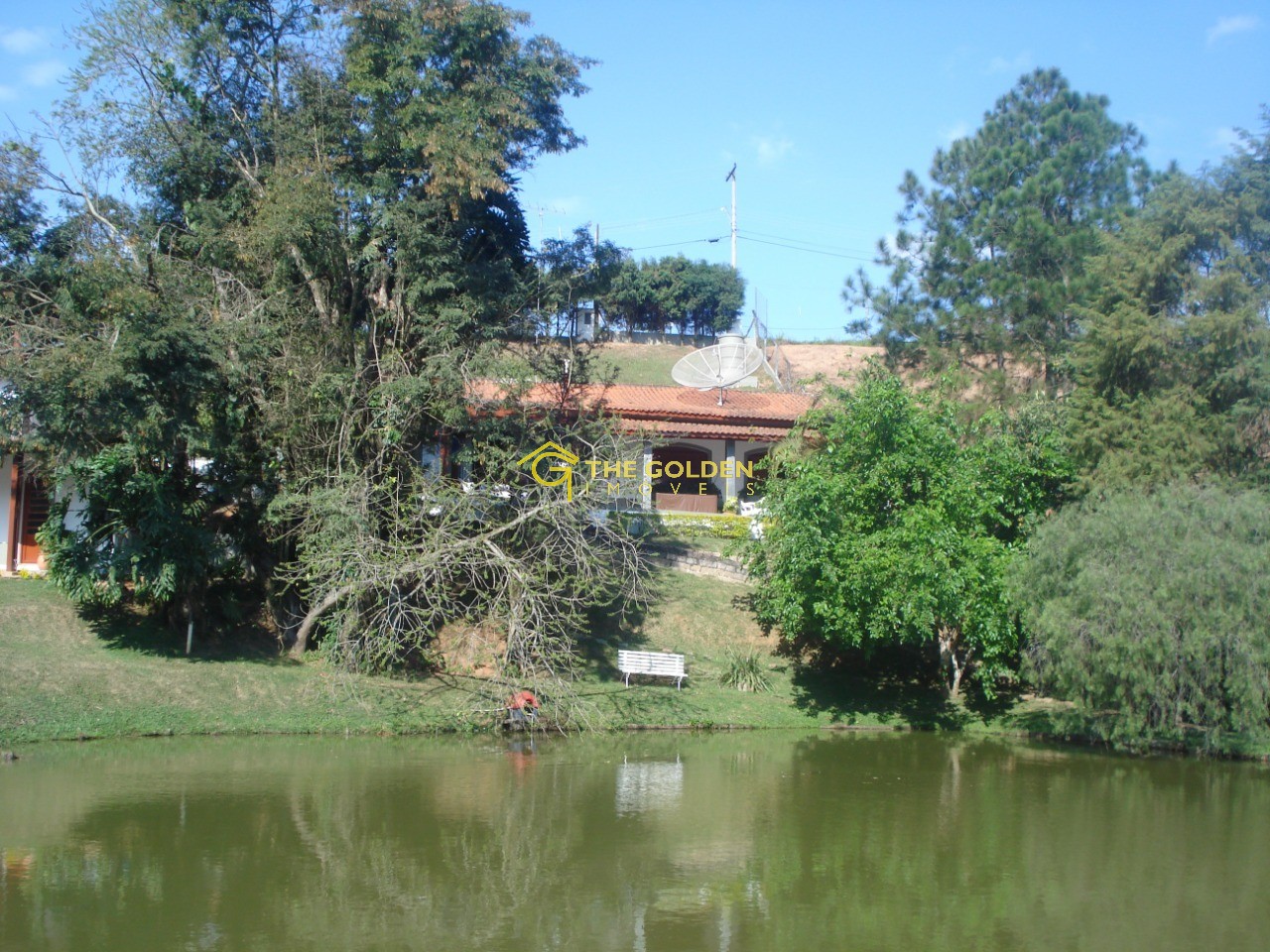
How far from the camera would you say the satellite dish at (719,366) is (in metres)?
29.0

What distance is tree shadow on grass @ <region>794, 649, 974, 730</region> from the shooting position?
65.2 ft

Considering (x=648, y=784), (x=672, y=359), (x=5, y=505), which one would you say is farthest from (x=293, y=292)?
(x=672, y=359)

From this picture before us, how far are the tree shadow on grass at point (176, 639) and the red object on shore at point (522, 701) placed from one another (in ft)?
15.1

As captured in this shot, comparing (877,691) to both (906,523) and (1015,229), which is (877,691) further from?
(1015,229)

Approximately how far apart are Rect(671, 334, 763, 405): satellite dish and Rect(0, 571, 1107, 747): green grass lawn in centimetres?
854

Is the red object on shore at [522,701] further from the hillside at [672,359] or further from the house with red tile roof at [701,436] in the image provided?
the hillside at [672,359]

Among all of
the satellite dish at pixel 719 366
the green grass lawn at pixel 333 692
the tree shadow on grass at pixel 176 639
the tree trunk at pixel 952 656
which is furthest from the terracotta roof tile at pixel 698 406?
the tree shadow on grass at pixel 176 639

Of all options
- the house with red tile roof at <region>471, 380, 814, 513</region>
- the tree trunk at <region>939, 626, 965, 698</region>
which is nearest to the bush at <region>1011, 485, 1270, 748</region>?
the tree trunk at <region>939, 626, 965, 698</region>

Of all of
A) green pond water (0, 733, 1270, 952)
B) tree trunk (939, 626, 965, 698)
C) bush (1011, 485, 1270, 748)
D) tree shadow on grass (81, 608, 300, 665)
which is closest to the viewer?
green pond water (0, 733, 1270, 952)

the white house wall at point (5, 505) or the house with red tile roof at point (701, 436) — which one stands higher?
the house with red tile roof at point (701, 436)

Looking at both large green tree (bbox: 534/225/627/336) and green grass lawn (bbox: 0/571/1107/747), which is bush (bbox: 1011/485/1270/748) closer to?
green grass lawn (bbox: 0/571/1107/747)

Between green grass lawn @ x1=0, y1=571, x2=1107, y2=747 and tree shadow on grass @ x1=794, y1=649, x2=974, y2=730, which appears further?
tree shadow on grass @ x1=794, y1=649, x2=974, y2=730

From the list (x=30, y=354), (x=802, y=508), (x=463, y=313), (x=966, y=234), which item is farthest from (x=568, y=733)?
(x=966, y=234)

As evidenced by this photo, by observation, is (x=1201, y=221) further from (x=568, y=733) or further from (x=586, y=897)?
(x=586, y=897)
